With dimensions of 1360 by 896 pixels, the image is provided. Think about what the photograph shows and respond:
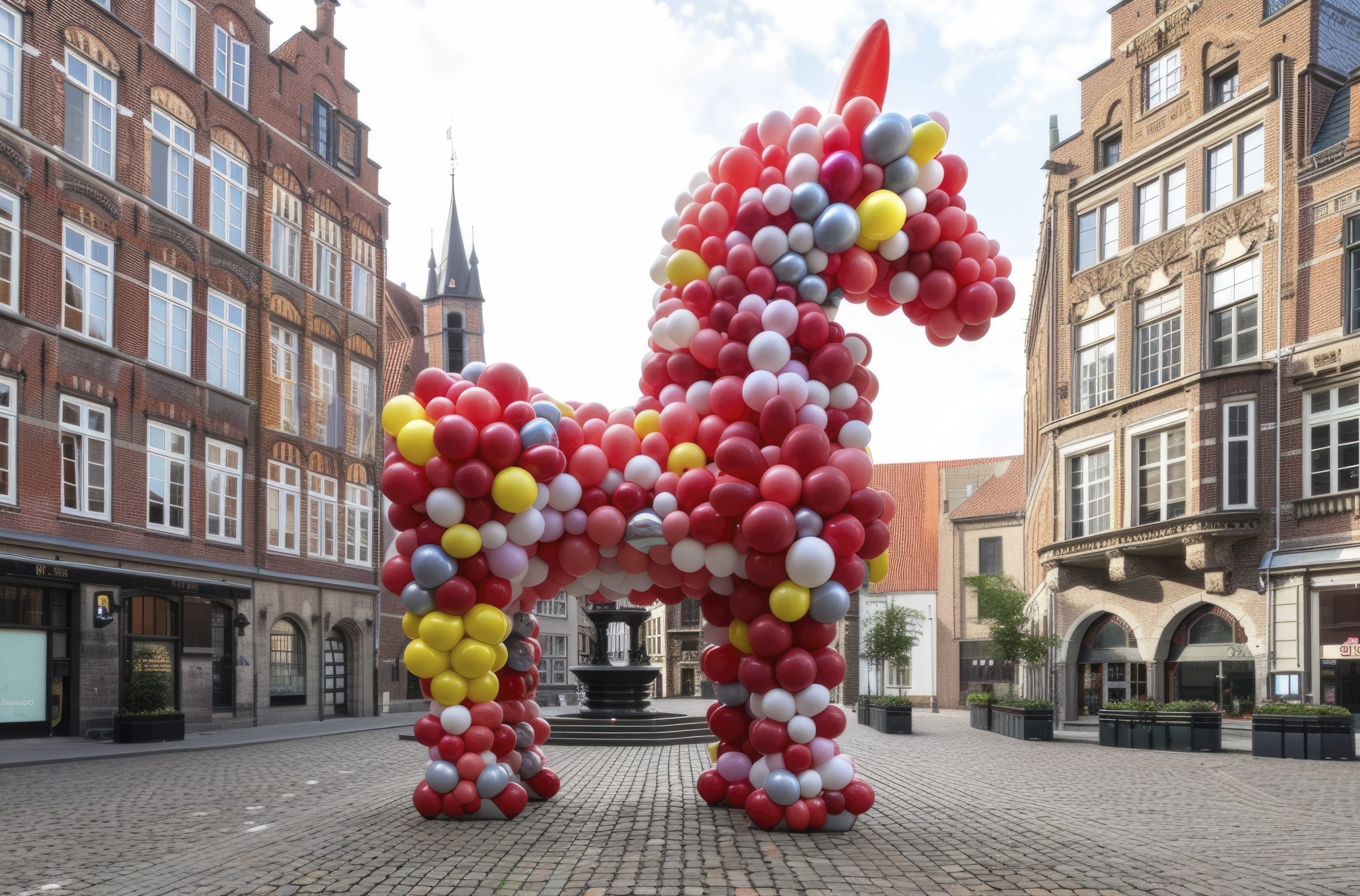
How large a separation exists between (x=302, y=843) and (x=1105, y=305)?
2546 cm

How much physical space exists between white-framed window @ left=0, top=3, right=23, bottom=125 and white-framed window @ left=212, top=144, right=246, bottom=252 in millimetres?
6116

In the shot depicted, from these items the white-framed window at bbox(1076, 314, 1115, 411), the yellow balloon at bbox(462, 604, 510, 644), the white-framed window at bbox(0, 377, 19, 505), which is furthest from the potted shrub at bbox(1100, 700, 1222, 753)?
the white-framed window at bbox(0, 377, 19, 505)

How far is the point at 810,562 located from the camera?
31.3ft

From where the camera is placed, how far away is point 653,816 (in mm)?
10641

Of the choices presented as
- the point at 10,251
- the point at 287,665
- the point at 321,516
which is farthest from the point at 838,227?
the point at 321,516

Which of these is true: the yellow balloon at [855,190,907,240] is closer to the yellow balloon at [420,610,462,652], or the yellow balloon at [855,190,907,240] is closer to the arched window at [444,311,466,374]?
the yellow balloon at [420,610,462,652]

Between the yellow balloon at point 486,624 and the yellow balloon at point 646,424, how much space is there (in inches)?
80.6

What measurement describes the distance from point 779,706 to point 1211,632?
792 inches

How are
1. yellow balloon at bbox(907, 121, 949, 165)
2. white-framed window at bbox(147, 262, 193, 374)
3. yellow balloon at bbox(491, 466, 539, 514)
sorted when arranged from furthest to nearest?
Result: white-framed window at bbox(147, 262, 193, 374) → yellow balloon at bbox(907, 121, 949, 165) → yellow balloon at bbox(491, 466, 539, 514)

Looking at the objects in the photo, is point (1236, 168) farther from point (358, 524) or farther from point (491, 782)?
point (358, 524)

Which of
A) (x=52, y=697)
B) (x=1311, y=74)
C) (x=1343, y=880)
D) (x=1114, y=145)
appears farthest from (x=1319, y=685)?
(x=52, y=697)

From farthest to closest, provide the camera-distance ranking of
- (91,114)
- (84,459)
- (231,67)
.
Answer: (231,67)
(91,114)
(84,459)

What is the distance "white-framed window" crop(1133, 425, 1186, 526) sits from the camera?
26.3 metres

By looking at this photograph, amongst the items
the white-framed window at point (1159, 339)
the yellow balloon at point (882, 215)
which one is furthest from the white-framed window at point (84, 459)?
the white-framed window at point (1159, 339)
